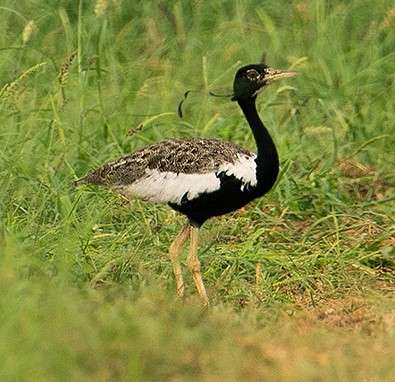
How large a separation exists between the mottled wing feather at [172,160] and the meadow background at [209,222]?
0.17m

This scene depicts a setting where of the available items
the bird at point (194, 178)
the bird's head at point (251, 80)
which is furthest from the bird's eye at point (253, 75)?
the bird at point (194, 178)

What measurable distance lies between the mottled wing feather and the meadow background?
6.7 inches

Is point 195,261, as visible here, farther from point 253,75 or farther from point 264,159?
point 253,75

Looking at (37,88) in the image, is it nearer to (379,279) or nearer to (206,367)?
(379,279)

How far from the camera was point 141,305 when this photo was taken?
451 centimetres

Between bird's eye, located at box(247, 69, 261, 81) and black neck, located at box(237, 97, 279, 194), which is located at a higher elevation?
bird's eye, located at box(247, 69, 261, 81)

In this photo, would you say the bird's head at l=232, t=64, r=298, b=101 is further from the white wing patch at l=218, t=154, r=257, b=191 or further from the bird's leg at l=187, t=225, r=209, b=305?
the bird's leg at l=187, t=225, r=209, b=305

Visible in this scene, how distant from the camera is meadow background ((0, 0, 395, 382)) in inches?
165

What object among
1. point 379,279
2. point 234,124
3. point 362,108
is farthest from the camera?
point 362,108

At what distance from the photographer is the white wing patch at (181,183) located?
570 centimetres

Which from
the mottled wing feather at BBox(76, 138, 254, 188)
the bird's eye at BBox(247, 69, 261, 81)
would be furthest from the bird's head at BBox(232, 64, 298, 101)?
the mottled wing feather at BBox(76, 138, 254, 188)

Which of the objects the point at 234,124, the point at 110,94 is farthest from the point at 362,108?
the point at 110,94

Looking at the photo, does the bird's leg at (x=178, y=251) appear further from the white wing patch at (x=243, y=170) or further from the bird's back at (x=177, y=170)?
the white wing patch at (x=243, y=170)

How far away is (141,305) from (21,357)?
0.62 m
